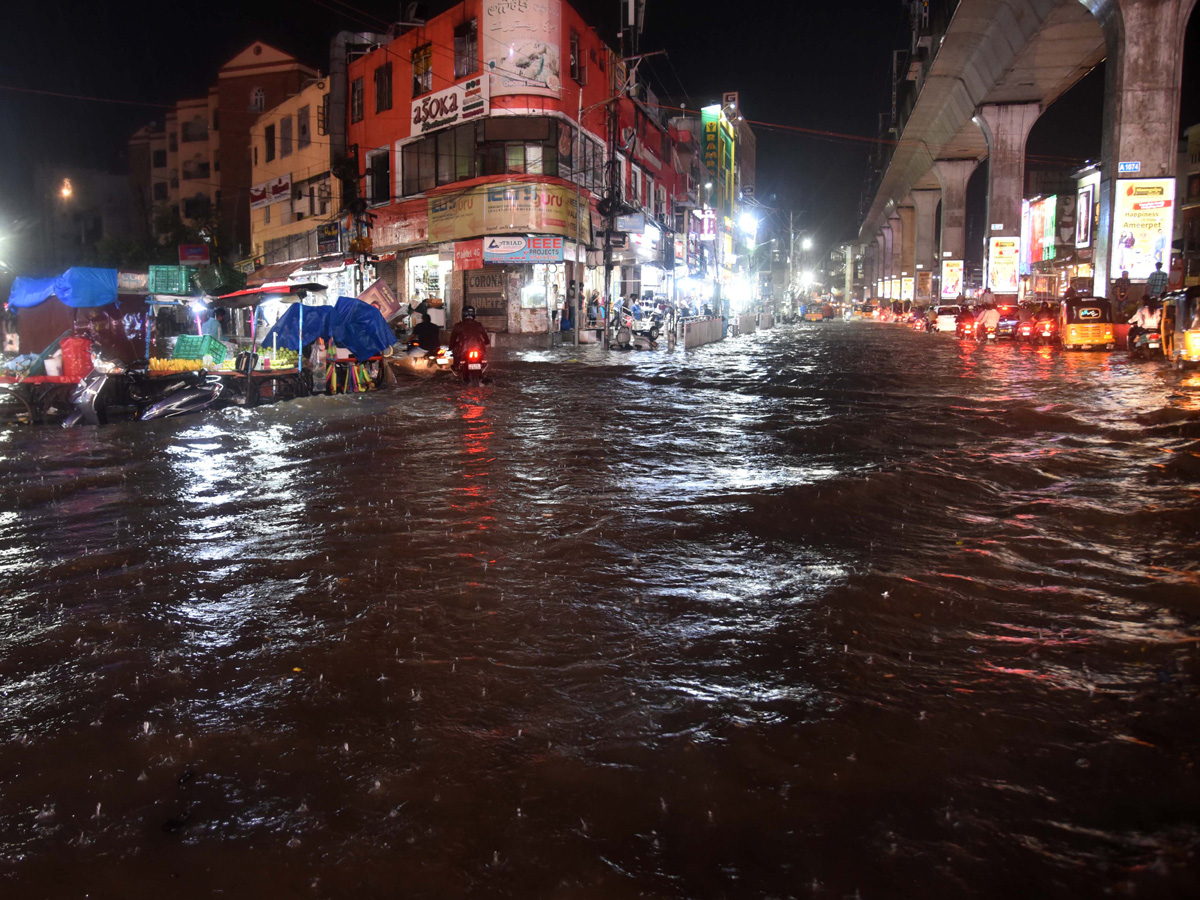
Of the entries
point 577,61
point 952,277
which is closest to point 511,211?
point 577,61

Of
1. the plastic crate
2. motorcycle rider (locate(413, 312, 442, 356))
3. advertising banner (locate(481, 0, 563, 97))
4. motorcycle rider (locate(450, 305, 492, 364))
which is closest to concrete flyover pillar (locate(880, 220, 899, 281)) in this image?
advertising banner (locate(481, 0, 563, 97))

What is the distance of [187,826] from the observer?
2.81 metres

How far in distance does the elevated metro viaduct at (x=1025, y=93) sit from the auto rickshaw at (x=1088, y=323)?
5.91 ft

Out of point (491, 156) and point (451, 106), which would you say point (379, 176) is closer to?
point (451, 106)

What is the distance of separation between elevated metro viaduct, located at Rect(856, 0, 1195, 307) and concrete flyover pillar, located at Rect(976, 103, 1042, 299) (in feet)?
0.18

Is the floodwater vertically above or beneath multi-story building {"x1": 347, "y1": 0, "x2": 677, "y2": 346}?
beneath

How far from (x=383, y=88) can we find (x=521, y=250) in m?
12.8

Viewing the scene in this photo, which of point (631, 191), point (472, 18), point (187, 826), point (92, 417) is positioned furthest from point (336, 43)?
point (187, 826)

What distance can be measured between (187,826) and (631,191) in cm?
4338

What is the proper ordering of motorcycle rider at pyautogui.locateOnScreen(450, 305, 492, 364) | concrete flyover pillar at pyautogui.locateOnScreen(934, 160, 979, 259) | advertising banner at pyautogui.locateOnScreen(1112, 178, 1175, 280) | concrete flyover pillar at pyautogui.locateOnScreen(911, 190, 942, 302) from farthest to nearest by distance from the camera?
concrete flyover pillar at pyautogui.locateOnScreen(911, 190, 942, 302) < concrete flyover pillar at pyautogui.locateOnScreen(934, 160, 979, 259) < advertising banner at pyautogui.locateOnScreen(1112, 178, 1175, 280) < motorcycle rider at pyautogui.locateOnScreen(450, 305, 492, 364)

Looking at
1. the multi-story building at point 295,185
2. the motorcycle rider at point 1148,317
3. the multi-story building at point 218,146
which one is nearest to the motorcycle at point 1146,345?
the motorcycle rider at point 1148,317

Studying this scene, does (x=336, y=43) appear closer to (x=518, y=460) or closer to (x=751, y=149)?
(x=518, y=460)

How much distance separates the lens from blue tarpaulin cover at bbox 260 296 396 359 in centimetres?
1606

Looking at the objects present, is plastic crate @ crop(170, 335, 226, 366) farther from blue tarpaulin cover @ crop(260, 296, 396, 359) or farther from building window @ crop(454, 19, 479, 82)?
building window @ crop(454, 19, 479, 82)
